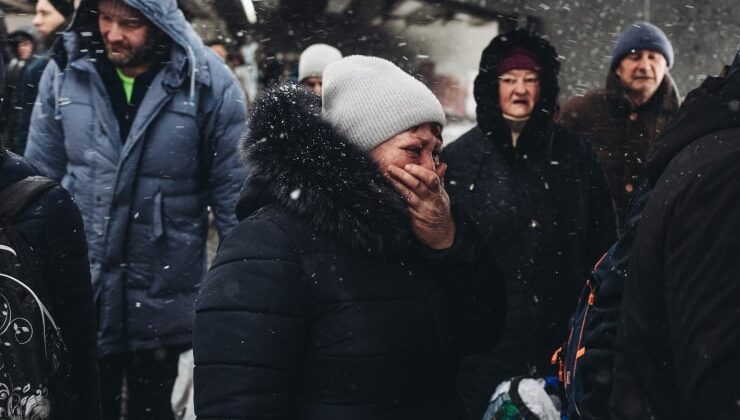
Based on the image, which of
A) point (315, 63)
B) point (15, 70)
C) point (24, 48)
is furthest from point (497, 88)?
point (24, 48)

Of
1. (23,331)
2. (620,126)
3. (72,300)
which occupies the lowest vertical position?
(620,126)

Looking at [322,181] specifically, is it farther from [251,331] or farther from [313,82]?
[313,82]

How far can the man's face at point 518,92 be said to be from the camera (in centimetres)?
439

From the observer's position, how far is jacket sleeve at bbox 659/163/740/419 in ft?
4.92

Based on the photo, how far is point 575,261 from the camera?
411 centimetres

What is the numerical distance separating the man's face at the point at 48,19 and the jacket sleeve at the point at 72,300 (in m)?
3.49

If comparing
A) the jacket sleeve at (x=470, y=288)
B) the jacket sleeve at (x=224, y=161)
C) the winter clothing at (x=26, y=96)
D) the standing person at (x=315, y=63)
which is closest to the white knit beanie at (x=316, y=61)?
the standing person at (x=315, y=63)

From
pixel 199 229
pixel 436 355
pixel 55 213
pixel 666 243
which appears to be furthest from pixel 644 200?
pixel 199 229

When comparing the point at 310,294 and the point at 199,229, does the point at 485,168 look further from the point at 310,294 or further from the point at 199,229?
the point at 310,294

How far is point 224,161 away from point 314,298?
2003mm

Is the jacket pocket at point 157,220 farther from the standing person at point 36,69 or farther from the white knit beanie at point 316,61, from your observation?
the white knit beanie at point 316,61

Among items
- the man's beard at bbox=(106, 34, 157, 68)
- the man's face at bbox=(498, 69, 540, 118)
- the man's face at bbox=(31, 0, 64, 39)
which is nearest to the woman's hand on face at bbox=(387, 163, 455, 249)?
the man's beard at bbox=(106, 34, 157, 68)

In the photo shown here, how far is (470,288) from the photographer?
2.44 meters

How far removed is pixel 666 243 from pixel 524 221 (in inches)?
97.5
